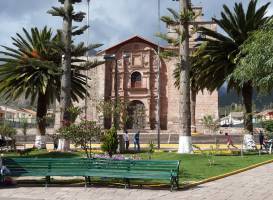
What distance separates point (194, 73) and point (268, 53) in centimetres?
968

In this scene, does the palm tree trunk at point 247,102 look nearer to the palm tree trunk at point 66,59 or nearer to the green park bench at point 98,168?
the palm tree trunk at point 66,59

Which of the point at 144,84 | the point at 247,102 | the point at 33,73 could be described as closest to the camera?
the point at 247,102

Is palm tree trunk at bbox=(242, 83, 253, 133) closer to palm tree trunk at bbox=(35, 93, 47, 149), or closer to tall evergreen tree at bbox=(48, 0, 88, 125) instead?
tall evergreen tree at bbox=(48, 0, 88, 125)

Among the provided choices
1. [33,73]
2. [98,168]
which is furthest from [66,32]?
[98,168]

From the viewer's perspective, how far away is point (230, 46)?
22.4m

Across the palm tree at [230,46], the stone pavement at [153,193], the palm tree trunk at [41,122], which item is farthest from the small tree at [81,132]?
the palm tree trunk at [41,122]

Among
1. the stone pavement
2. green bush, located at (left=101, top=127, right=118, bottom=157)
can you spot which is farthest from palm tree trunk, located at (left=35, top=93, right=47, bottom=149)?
the stone pavement

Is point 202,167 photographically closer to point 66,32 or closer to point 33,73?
point 66,32

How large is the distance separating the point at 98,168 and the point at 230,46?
13.5 meters

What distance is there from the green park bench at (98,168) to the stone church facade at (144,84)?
38.0 metres

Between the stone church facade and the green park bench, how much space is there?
38.0 metres

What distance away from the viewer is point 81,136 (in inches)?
530

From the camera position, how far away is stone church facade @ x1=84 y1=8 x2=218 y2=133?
49.8 meters

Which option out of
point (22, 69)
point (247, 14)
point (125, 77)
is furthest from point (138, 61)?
point (247, 14)
